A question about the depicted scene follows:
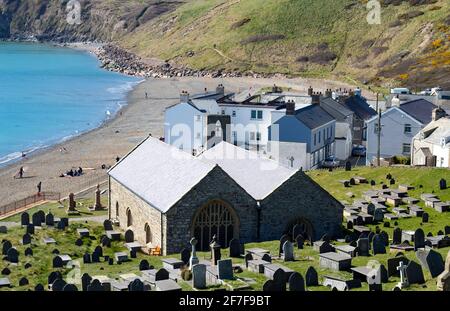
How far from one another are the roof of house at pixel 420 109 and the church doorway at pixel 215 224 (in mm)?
33354

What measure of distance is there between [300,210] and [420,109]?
34300mm

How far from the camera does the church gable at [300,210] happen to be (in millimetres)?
40656

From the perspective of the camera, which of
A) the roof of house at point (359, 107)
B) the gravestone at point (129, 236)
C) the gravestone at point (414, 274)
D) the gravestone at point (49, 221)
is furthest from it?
the roof of house at point (359, 107)

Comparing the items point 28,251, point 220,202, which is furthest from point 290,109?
point 28,251

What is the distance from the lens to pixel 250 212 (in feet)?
132

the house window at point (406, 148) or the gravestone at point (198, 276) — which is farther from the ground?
the house window at point (406, 148)

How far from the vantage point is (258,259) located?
33.8 m

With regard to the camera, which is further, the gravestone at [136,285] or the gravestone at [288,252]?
the gravestone at [288,252]

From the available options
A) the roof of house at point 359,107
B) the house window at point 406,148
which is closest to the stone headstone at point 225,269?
the house window at point 406,148

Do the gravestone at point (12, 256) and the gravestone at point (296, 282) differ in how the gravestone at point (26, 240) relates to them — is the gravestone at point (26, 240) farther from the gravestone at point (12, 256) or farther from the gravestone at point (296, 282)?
the gravestone at point (296, 282)

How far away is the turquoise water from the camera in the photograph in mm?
103438

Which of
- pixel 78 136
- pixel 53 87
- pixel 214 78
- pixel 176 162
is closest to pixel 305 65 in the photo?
pixel 214 78

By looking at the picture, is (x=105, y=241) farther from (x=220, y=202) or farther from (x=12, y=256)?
(x=220, y=202)

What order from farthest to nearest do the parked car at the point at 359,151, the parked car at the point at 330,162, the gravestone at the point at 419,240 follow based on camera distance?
the parked car at the point at 359,151 < the parked car at the point at 330,162 < the gravestone at the point at 419,240
